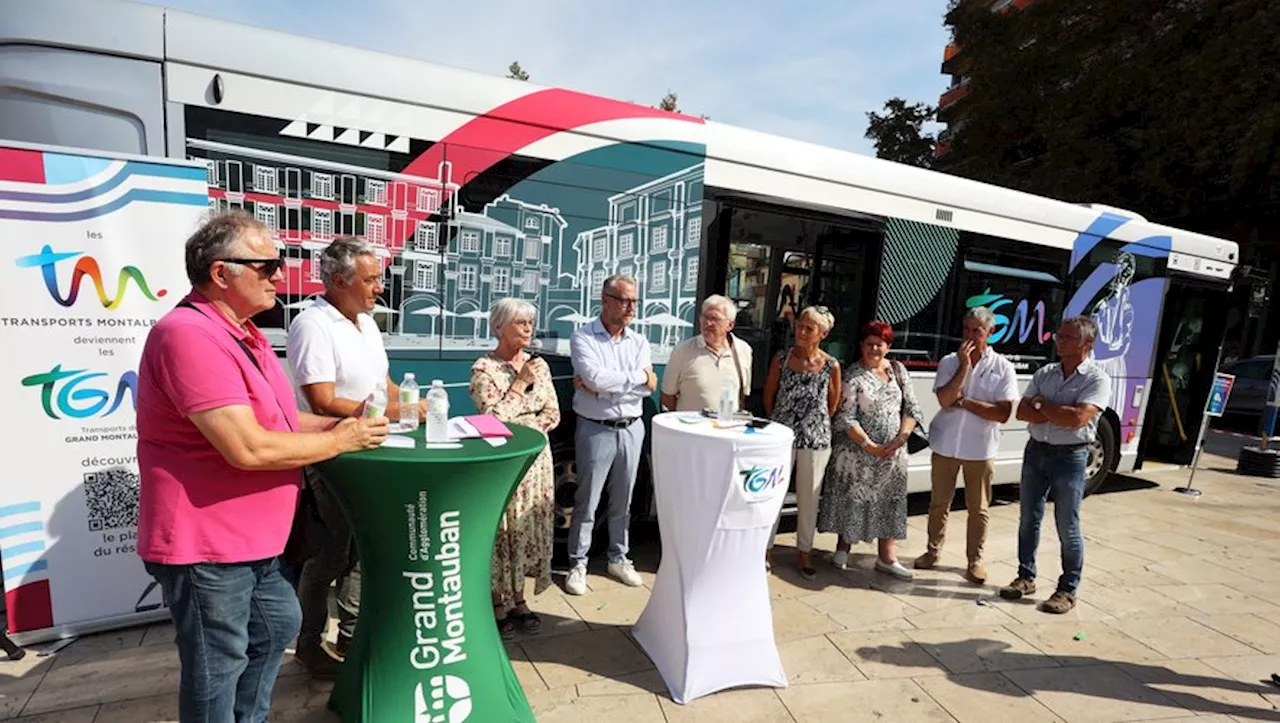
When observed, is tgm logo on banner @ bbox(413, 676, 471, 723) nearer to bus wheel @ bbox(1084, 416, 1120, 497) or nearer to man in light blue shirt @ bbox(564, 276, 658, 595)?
man in light blue shirt @ bbox(564, 276, 658, 595)

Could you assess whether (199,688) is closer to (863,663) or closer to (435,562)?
(435,562)

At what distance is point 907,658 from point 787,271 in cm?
262

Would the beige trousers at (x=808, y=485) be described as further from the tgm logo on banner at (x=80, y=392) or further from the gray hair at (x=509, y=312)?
the tgm logo on banner at (x=80, y=392)

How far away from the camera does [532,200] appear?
3.76 meters

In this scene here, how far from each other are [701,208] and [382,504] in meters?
2.83

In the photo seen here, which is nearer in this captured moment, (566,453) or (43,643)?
(43,643)

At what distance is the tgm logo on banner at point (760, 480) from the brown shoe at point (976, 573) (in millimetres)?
2452

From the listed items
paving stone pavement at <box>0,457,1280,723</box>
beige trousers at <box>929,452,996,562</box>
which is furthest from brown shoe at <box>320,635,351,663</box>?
beige trousers at <box>929,452,996,562</box>

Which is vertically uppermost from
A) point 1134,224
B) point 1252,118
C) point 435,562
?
point 1252,118

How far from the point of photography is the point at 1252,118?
13148mm

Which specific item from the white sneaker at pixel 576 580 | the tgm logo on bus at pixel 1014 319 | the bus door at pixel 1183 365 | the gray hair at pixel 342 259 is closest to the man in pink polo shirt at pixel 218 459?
the gray hair at pixel 342 259

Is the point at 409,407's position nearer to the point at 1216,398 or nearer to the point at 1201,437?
the point at 1216,398

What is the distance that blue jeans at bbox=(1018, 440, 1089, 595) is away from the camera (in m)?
3.87

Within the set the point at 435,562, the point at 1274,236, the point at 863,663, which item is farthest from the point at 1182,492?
the point at 1274,236
